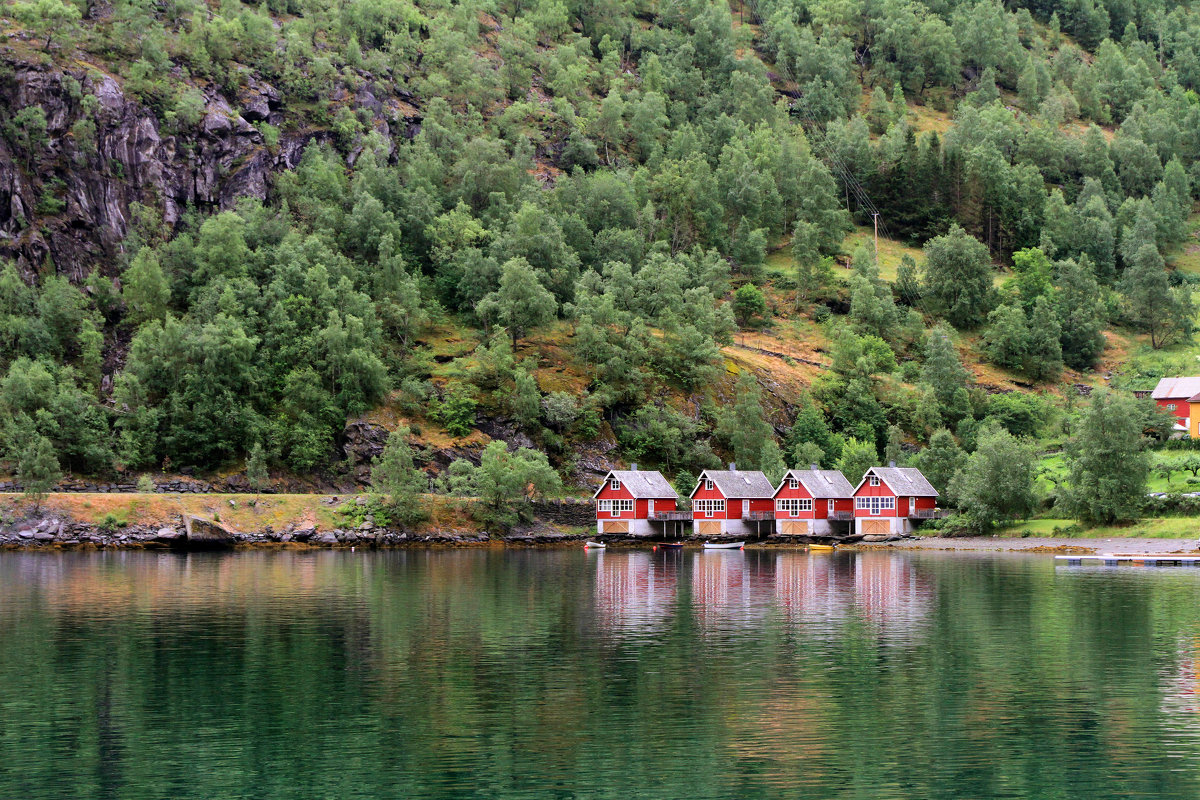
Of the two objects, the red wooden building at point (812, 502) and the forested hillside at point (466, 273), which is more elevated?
the forested hillside at point (466, 273)

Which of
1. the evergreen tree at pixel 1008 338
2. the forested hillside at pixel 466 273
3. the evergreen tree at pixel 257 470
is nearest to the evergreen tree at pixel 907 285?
the forested hillside at pixel 466 273

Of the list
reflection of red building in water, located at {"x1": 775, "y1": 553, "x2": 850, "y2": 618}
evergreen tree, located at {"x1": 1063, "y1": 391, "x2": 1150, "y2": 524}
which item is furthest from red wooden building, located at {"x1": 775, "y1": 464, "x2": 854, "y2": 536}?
evergreen tree, located at {"x1": 1063, "y1": 391, "x2": 1150, "y2": 524}

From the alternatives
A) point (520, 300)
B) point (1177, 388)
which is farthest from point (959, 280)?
point (520, 300)

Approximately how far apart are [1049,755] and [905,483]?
90769 millimetres

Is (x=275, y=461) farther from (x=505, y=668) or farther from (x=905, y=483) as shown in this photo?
(x=505, y=668)

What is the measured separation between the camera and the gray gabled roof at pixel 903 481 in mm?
116250

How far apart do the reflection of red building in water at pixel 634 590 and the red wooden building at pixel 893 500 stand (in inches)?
1029

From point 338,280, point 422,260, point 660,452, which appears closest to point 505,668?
point 660,452

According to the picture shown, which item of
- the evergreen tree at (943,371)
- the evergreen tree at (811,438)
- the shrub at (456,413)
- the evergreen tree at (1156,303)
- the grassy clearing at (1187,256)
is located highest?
the grassy clearing at (1187,256)

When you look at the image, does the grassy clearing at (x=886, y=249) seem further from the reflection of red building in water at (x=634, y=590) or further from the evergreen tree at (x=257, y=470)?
the evergreen tree at (x=257, y=470)

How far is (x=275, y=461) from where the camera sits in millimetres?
121375

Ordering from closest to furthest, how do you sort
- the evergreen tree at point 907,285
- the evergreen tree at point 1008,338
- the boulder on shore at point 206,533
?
the boulder on shore at point 206,533 < the evergreen tree at point 1008,338 < the evergreen tree at point 907,285

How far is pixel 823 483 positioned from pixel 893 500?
305 inches

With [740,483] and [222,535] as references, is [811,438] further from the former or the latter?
[222,535]
